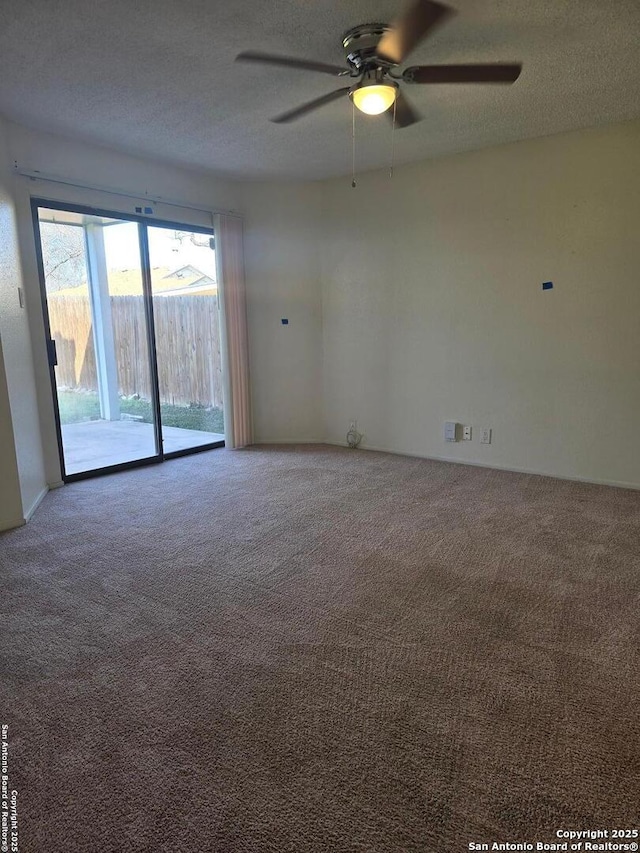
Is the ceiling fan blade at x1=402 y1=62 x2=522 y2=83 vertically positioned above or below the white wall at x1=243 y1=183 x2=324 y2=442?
above

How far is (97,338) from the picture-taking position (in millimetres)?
5422

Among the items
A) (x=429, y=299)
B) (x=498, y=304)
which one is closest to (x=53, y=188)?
(x=429, y=299)

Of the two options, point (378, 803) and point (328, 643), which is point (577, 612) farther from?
point (378, 803)

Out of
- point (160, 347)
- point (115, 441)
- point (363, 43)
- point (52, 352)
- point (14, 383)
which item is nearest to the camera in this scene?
point (363, 43)

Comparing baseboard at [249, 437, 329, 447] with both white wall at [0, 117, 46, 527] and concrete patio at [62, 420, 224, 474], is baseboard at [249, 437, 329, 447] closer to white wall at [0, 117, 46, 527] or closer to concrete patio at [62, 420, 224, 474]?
concrete patio at [62, 420, 224, 474]

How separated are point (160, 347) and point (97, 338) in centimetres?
81

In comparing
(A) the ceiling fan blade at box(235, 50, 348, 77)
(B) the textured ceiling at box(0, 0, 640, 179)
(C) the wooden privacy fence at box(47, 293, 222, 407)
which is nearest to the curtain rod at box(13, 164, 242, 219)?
(B) the textured ceiling at box(0, 0, 640, 179)

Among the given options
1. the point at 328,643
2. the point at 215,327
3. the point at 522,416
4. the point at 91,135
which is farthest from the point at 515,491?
the point at 91,135

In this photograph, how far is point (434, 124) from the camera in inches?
148

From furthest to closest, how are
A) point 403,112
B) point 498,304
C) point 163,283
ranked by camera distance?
point 163,283
point 498,304
point 403,112

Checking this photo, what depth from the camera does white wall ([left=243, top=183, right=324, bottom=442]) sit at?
5.37 m

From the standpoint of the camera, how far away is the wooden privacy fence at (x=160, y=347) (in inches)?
194

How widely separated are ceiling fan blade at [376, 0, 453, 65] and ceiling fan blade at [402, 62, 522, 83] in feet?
0.37

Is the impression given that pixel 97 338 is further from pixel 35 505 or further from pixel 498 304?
pixel 498 304
